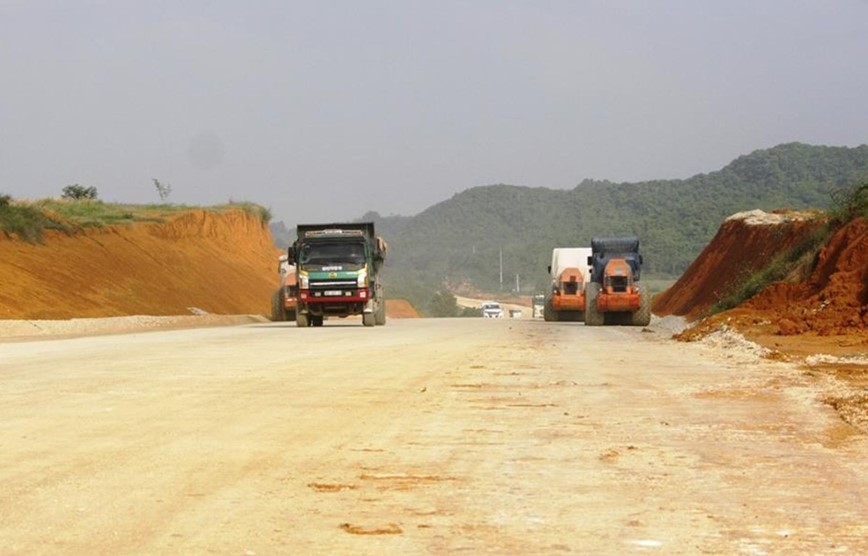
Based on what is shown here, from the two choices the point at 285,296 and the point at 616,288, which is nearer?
the point at 616,288

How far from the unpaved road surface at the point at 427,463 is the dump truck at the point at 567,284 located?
3218cm

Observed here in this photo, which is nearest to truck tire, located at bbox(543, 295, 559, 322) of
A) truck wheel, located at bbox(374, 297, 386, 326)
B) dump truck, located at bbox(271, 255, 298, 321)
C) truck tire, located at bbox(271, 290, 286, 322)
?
truck wheel, located at bbox(374, 297, 386, 326)

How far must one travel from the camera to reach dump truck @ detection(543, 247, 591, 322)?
51844 mm

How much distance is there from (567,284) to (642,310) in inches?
283

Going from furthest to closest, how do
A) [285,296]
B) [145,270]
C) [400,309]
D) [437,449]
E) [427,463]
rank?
[400,309] → [145,270] → [285,296] → [437,449] → [427,463]

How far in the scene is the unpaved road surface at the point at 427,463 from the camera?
7332mm

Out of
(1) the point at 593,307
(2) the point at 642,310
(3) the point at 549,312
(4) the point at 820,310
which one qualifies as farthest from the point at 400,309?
(4) the point at 820,310

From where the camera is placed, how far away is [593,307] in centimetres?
4500

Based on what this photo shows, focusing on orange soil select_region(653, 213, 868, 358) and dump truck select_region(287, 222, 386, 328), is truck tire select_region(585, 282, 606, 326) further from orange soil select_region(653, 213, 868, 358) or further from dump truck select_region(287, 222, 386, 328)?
orange soil select_region(653, 213, 868, 358)

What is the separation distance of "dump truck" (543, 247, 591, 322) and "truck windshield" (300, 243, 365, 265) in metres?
11.7

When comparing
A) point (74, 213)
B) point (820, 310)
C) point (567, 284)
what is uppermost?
point (74, 213)

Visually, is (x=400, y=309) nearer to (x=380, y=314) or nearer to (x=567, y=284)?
(x=567, y=284)

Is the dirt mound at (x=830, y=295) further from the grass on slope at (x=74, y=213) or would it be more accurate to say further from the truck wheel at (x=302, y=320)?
the grass on slope at (x=74, y=213)

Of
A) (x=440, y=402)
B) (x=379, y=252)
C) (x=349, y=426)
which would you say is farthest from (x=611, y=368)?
(x=379, y=252)
